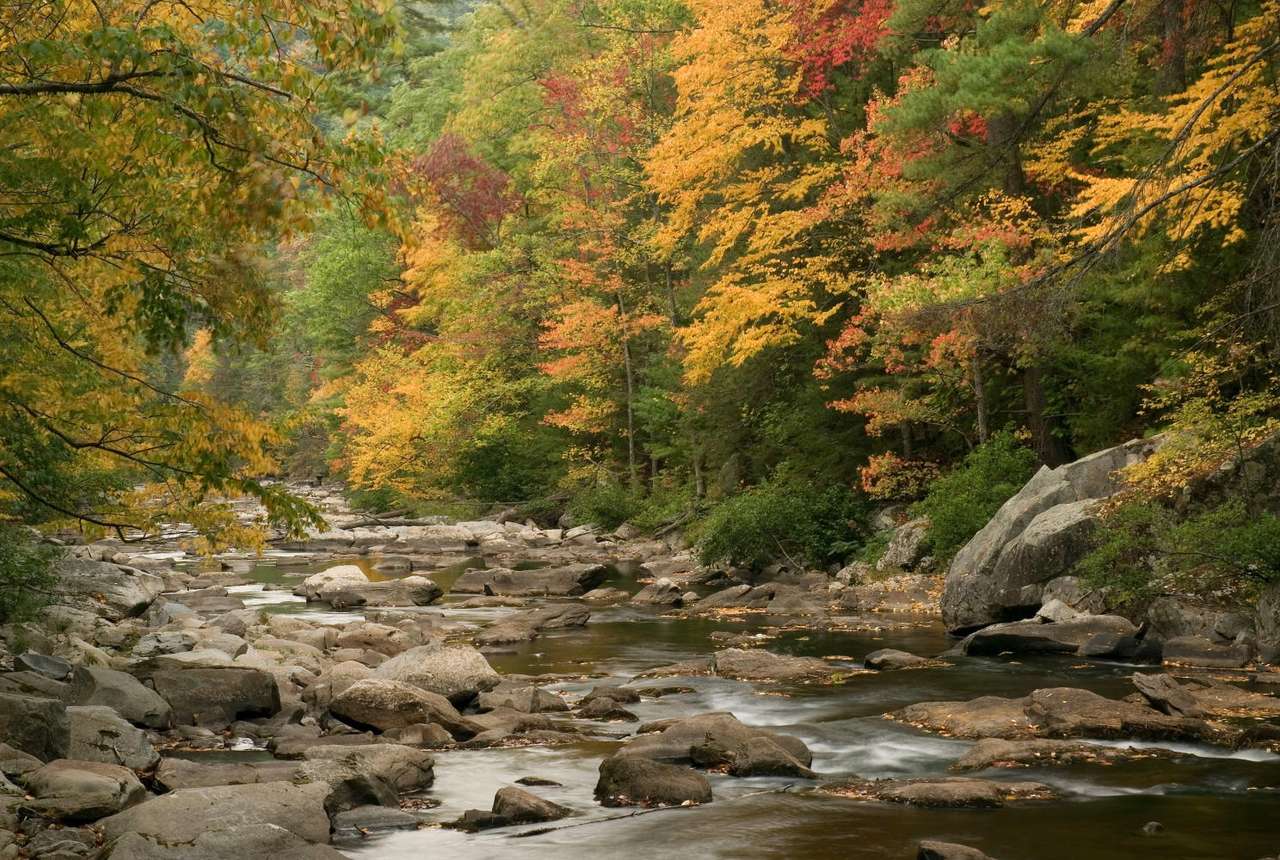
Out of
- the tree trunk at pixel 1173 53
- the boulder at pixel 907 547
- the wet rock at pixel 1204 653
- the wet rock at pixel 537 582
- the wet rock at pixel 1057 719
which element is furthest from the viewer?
the wet rock at pixel 537 582

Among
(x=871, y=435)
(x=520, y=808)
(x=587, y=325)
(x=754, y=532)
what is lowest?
(x=520, y=808)

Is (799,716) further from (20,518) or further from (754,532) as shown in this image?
(754,532)

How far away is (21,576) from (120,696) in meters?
1.81

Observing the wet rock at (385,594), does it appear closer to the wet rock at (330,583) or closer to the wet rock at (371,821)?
the wet rock at (330,583)

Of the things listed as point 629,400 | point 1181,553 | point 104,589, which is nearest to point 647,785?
point 1181,553


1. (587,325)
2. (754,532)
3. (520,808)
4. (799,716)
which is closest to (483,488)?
(587,325)

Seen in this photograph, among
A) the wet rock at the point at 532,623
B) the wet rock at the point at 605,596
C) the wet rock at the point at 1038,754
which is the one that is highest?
the wet rock at the point at 605,596

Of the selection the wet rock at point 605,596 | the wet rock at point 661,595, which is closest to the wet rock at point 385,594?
the wet rock at point 605,596

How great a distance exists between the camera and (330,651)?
1539 centimetres

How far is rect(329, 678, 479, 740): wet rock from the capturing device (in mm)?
11047

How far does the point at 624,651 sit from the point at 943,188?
9360 mm

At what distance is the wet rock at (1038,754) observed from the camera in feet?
30.6

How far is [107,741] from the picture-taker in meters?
9.02

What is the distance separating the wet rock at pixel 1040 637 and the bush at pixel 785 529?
797cm
